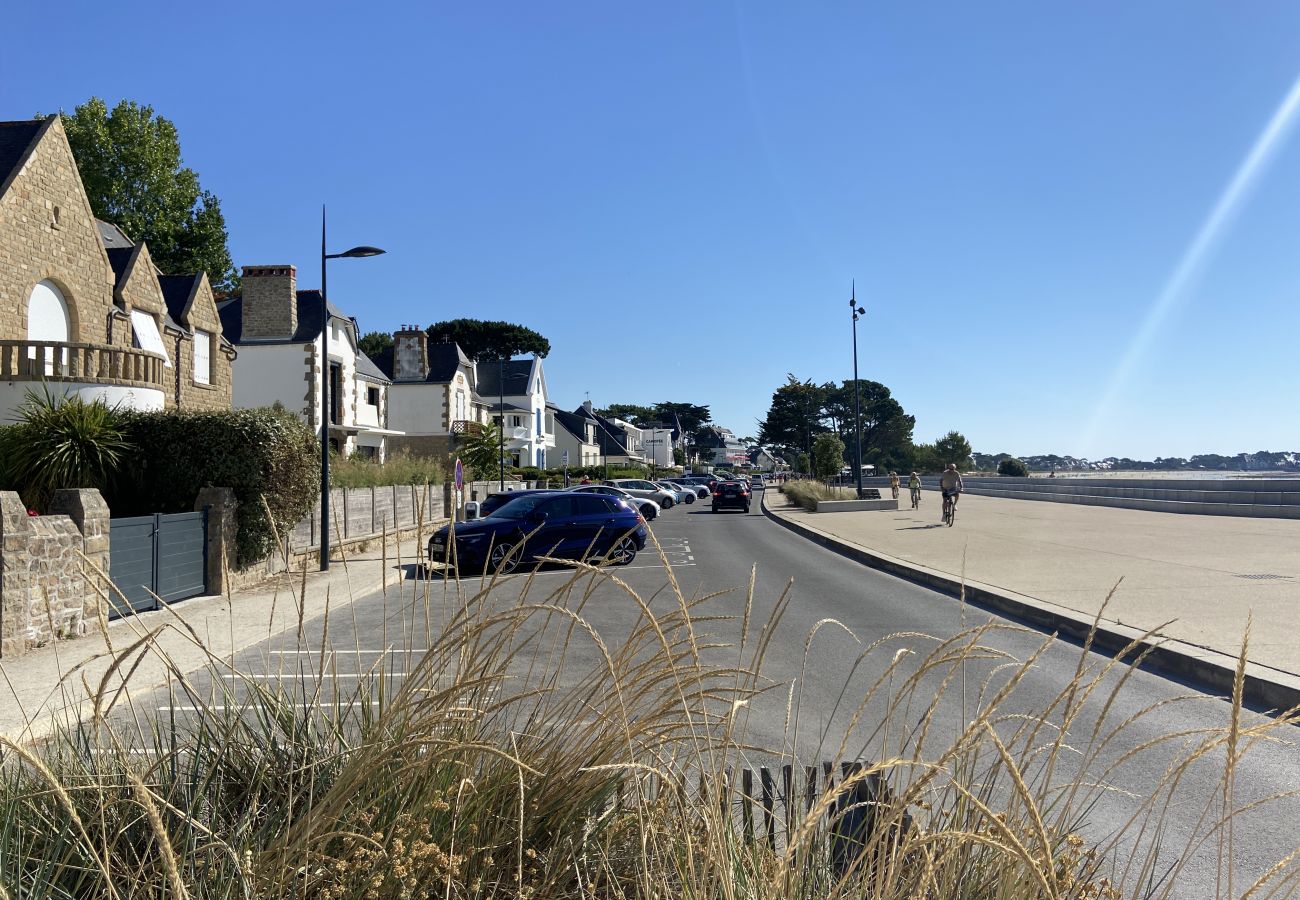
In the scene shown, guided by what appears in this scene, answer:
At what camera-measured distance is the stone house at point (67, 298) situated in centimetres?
1873

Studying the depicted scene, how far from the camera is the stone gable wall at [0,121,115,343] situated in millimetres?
→ 20500

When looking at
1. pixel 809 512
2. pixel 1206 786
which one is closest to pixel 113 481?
pixel 1206 786

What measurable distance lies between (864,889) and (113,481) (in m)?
16.0

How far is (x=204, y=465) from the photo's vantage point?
50.2 ft

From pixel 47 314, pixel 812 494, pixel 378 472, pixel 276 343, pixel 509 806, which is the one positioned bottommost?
pixel 509 806

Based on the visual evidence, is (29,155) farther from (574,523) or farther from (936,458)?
(936,458)

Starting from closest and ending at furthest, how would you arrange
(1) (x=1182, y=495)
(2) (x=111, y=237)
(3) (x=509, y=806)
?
(3) (x=509, y=806), (2) (x=111, y=237), (1) (x=1182, y=495)

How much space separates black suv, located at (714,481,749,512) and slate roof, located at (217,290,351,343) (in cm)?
1952

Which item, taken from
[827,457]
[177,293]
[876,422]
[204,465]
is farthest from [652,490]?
[876,422]

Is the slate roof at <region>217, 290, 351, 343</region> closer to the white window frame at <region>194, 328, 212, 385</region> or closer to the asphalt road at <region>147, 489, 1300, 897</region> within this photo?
the white window frame at <region>194, 328, 212, 385</region>

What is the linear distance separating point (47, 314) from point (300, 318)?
19100mm

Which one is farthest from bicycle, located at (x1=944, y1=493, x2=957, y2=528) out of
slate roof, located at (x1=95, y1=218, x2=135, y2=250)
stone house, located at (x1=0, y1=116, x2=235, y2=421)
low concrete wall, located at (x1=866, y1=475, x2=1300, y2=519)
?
slate roof, located at (x1=95, y1=218, x2=135, y2=250)

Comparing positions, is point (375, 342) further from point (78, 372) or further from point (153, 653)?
point (153, 653)

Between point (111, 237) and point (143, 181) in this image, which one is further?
point (143, 181)
